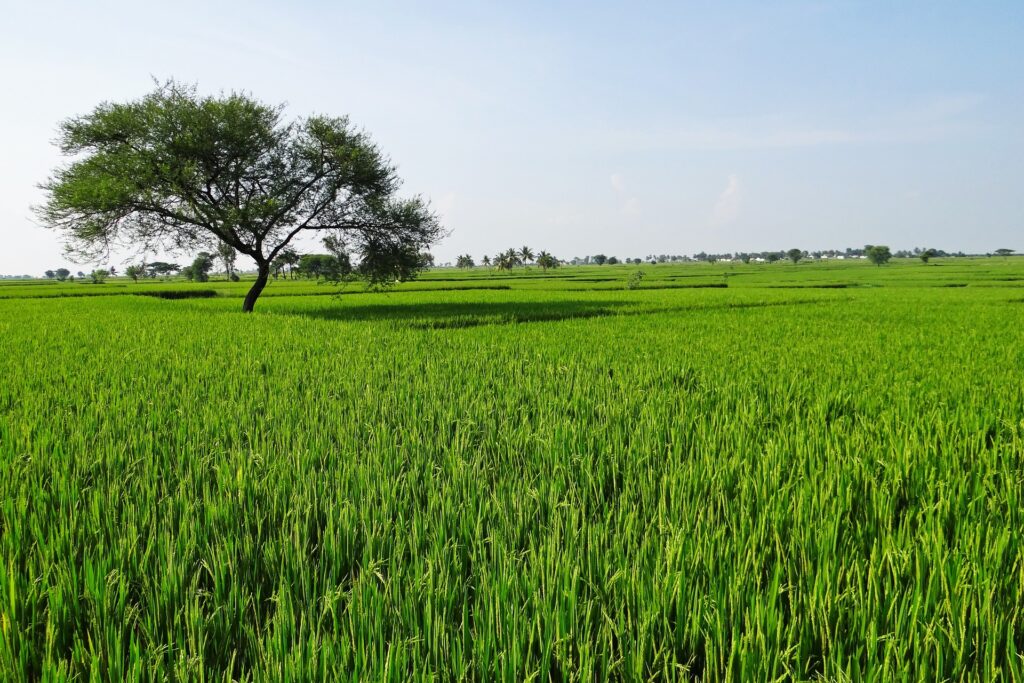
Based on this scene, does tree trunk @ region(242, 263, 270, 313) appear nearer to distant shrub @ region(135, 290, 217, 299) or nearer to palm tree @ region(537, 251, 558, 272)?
distant shrub @ region(135, 290, 217, 299)

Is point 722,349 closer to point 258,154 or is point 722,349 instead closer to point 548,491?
point 548,491

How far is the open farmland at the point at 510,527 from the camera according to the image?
6.72ft

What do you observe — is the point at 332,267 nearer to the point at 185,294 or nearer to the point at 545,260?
the point at 185,294

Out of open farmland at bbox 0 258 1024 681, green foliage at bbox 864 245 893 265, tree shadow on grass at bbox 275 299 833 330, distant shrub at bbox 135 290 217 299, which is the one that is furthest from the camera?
green foliage at bbox 864 245 893 265

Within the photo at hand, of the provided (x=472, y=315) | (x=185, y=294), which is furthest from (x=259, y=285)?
(x=185, y=294)

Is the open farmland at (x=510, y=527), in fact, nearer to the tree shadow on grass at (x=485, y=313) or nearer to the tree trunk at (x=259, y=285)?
the tree shadow on grass at (x=485, y=313)

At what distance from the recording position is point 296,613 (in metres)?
2.45

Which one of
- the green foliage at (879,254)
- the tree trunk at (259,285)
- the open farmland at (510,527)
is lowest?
the open farmland at (510,527)

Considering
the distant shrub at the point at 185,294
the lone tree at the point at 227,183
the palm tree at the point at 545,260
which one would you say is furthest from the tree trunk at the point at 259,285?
the palm tree at the point at 545,260

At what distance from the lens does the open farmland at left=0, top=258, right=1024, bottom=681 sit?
2.05 metres

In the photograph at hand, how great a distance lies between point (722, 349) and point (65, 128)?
29221 millimetres

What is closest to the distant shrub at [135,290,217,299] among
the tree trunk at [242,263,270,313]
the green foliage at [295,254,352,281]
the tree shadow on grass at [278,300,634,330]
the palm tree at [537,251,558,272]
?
the tree trunk at [242,263,270,313]

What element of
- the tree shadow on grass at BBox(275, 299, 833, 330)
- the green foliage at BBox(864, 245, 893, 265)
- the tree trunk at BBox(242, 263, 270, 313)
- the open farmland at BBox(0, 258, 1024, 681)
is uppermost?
the green foliage at BBox(864, 245, 893, 265)

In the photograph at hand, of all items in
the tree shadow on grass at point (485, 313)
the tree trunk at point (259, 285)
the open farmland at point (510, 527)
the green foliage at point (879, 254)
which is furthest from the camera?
the green foliage at point (879, 254)
